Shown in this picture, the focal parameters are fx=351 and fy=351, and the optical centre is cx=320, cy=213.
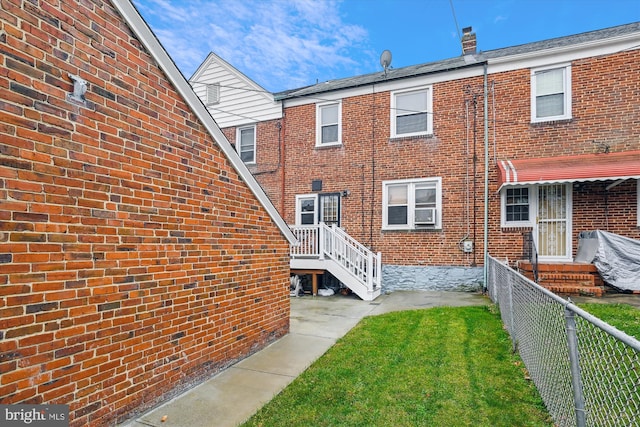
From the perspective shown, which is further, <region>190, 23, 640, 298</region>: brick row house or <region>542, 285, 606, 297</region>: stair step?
<region>190, 23, 640, 298</region>: brick row house

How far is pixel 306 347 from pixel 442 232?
22.5 ft

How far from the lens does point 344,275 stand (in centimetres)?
990

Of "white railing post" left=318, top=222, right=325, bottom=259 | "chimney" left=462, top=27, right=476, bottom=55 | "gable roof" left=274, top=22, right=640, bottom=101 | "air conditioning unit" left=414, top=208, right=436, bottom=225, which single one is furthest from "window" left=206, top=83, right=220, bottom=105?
"chimney" left=462, top=27, right=476, bottom=55

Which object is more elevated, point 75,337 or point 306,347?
point 75,337

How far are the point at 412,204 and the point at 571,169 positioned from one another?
4235 millimetres

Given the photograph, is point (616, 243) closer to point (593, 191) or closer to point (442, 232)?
point (593, 191)

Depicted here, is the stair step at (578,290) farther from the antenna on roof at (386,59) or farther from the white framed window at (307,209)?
the antenna on roof at (386,59)

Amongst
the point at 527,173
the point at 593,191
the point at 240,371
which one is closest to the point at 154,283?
the point at 240,371

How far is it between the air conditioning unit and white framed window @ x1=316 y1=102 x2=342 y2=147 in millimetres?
3745

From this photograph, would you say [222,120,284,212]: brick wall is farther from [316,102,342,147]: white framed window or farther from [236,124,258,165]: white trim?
[316,102,342,147]: white framed window

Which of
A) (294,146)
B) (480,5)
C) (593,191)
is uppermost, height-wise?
(480,5)

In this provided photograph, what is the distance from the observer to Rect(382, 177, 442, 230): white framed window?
10.9 meters

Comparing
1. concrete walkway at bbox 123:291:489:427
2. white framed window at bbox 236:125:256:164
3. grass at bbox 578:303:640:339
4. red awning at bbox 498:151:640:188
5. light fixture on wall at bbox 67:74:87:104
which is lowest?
concrete walkway at bbox 123:291:489:427

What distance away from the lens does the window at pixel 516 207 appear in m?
9.98
